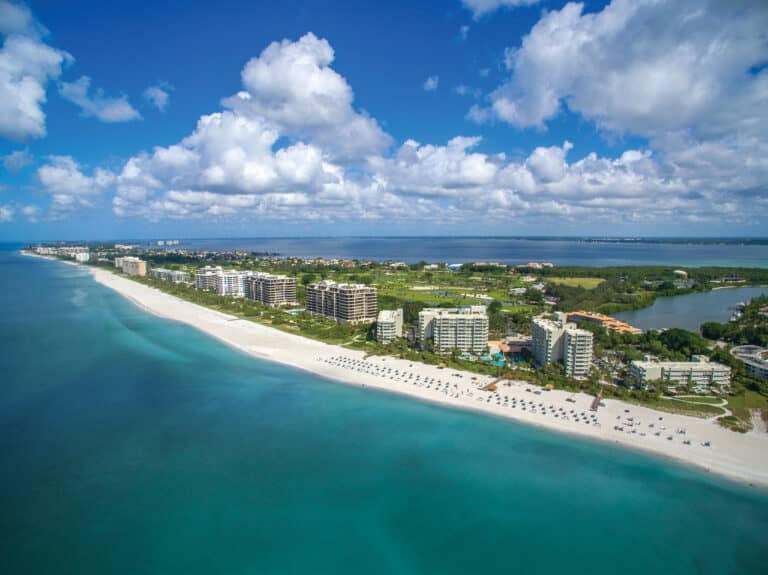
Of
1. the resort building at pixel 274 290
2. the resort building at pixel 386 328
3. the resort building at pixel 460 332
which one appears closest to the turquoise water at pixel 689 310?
the resort building at pixel 460 332

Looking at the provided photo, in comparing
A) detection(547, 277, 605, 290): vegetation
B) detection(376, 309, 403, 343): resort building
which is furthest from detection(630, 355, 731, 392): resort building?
detection(547, 277, 605, 290): vegetation

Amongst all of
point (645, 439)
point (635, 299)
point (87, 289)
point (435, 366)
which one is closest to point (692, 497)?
point (645, 439)

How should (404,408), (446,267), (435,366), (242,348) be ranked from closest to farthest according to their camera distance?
(404,408) < (435,366) < (242,348) < (446,267)

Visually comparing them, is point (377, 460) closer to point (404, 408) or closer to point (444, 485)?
point (444, 485)

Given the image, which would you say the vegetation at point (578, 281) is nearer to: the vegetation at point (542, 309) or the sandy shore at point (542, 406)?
the vegetation at point (542, 309)

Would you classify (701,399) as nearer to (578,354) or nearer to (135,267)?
(578,354)

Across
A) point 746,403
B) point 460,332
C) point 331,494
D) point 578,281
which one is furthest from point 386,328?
point 578,281
